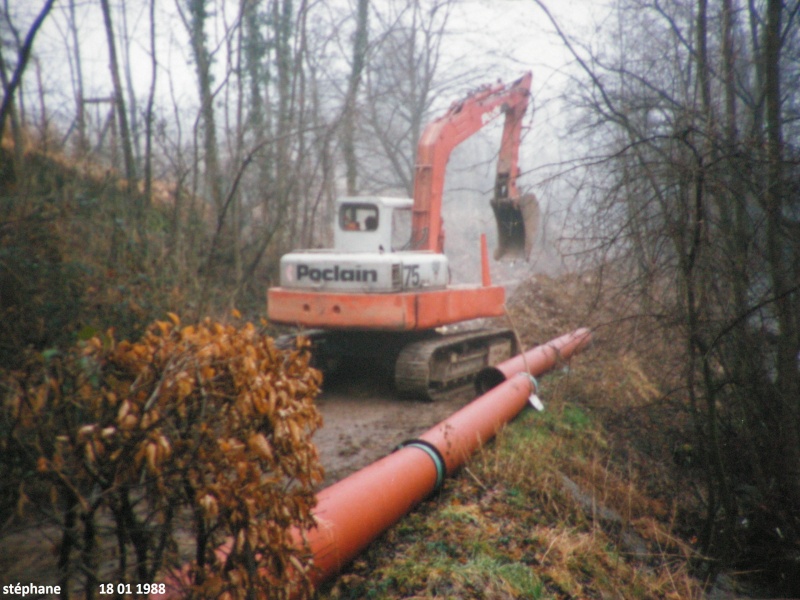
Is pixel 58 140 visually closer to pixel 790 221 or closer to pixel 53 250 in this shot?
pixel 53 250

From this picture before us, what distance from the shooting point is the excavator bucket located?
32.5 ft

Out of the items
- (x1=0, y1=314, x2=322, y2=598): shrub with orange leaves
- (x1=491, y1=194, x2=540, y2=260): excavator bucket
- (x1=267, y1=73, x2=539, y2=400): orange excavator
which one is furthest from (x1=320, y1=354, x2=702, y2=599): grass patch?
(x1=491, y1=194, x2=540, y2=260): excavator bucket

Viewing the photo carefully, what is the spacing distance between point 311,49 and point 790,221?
43.2 ft

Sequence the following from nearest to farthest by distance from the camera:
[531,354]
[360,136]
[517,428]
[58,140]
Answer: [517,428], [531,354], [58,140], [360,136]

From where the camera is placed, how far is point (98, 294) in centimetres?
617

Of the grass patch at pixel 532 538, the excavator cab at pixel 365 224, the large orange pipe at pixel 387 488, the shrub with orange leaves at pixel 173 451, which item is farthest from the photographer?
the excavator cab at pixel 365 224

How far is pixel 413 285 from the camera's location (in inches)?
309

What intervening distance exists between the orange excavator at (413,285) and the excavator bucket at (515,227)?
2cm

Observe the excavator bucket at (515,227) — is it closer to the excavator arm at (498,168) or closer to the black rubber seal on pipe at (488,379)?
the excavator arm at (498,168)

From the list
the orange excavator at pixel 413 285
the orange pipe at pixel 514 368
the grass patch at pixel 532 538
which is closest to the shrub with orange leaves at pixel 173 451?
the grass patch at pixel 532 538

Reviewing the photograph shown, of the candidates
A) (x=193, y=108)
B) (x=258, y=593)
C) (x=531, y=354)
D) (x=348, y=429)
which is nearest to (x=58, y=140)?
(x=193, y=108)

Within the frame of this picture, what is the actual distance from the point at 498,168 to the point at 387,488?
7.13m

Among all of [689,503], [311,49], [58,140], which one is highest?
[311,49]

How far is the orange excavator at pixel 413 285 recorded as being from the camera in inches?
294
